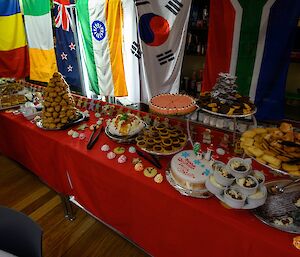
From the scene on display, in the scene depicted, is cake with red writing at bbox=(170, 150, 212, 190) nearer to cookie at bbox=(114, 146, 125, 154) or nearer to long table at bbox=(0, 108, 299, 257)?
long table at bbox=(0, 108, 299, 257)

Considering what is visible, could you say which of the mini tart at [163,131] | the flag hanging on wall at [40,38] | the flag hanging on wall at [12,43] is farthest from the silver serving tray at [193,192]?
the flag hanging on wall at [12,43]

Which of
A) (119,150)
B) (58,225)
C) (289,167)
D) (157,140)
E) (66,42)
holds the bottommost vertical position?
(58,225)

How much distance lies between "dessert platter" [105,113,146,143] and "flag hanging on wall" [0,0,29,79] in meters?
2.62

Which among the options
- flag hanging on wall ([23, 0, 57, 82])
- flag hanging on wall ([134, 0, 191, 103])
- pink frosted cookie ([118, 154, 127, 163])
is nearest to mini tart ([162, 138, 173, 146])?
pink frosted cookie ([118, 154, 127, 163])

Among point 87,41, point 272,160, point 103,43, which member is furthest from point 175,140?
point 87,41

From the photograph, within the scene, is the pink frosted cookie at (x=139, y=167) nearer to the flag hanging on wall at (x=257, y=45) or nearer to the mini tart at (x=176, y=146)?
the mini tart at (x=176, y=146)

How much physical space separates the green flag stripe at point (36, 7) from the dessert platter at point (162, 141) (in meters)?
2.37

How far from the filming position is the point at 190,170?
1.01 metres

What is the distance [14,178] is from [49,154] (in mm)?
997

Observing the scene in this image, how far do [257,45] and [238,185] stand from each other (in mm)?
1262

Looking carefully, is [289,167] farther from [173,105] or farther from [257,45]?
[257,45]

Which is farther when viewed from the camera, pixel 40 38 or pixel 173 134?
pixel 40 38

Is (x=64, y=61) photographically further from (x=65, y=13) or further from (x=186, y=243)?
(x=186, y=243)

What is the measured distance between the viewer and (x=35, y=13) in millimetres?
2875
